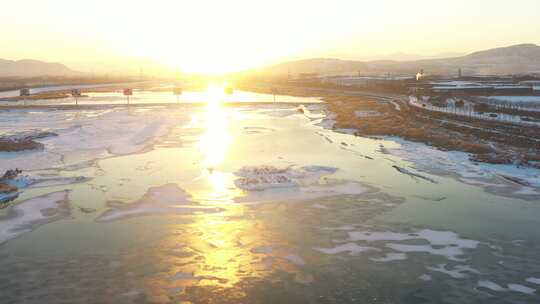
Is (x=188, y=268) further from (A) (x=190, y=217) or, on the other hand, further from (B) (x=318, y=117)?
(B) (x=318, y=117)

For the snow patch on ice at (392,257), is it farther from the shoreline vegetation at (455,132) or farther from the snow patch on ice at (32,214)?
the shoreline vegetation at (455,132)

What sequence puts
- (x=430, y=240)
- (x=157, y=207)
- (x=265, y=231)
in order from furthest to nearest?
(x=157, y=207), (x=265, y=231), (x=430, y=240)

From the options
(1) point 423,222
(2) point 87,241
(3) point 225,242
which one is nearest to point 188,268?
(3) point 225,242

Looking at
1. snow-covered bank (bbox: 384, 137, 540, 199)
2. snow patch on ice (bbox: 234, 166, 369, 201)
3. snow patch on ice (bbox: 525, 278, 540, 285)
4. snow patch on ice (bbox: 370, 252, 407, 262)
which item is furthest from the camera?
snow-covered bank (bbox: 384, 137, 540, 199)

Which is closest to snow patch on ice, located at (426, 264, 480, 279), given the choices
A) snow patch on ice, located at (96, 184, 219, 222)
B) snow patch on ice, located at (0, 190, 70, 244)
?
snow patch on ice, located at (96, 184, 219, 222)

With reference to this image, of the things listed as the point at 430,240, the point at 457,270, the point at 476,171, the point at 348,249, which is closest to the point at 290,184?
the point at 348,249

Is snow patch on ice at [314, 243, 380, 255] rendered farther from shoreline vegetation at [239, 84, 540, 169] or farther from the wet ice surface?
shoreline vegetation at [239, 84, 540, 169]

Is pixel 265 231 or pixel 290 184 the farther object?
pixel 290 184

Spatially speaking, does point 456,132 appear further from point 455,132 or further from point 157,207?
point 157,207

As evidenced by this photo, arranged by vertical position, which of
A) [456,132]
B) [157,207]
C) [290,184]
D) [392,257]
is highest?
[456,132]
